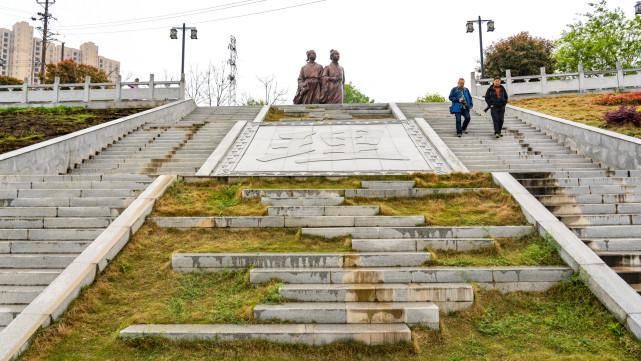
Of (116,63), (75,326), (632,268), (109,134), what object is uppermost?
(116,63)

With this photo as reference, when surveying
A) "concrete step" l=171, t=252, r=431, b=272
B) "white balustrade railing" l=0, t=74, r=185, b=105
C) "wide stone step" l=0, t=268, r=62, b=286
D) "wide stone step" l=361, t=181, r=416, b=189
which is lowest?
"wide stone step" l=0, t=268, r=62, b=286

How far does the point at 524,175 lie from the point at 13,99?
930 inches

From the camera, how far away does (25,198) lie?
6832 mm

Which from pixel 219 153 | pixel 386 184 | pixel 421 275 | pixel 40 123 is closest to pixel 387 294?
pixel 421 275

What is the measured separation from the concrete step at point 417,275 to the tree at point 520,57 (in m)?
29.8

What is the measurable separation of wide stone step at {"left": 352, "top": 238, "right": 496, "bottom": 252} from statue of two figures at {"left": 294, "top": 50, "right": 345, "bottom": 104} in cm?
1439

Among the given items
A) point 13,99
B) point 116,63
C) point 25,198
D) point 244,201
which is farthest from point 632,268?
point 116,63

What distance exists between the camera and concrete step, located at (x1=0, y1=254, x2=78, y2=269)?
516cm

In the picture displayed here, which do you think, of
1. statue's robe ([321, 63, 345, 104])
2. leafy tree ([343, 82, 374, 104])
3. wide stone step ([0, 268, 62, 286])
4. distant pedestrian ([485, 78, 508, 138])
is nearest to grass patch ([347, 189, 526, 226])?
wide stone step ([0, 268, 62, 286])

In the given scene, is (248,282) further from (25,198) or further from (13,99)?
(13,99)

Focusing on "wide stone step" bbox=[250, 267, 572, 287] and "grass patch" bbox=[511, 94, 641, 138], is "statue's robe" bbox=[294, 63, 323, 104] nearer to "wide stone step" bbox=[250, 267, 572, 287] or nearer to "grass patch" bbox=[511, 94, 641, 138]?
"grass patch" bbox=[511, 94, 641, 138]

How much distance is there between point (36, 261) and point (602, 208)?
8.11 metres

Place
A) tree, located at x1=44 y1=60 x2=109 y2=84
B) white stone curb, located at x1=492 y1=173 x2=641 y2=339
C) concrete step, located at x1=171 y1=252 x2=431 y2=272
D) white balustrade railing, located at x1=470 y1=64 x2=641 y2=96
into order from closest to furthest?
white stone curb, located at x1=492 y1=173 x2=641 y2=339 → concrete step, located at x1=171 y1=252 x2=431 y2=272 → white balustrade railing, located at x1=470 y1=64 x2=641 y2=96 → tree, located at x1=44 y1=60 x2=109 y2=84

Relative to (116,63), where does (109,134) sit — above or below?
below
